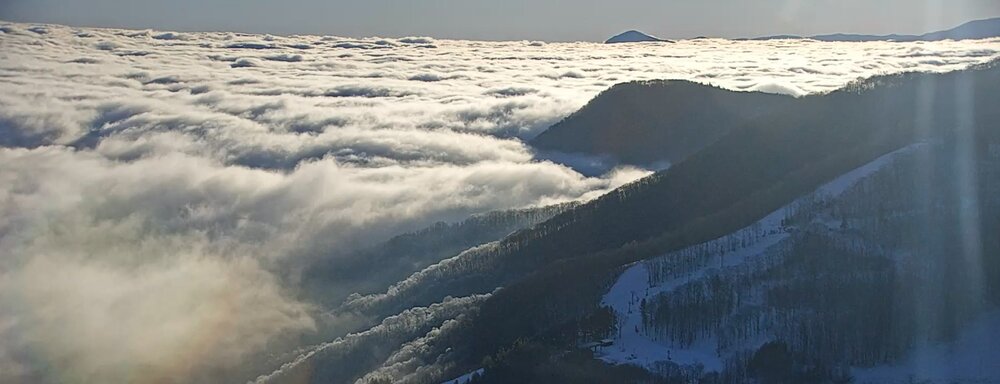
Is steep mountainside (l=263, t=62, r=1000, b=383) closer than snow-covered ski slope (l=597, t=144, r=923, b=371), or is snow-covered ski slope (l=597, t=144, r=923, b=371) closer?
snow-covered ski slope (l=597, t=144, r=923, b=371)

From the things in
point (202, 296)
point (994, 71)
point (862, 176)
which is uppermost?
point (994, 71)

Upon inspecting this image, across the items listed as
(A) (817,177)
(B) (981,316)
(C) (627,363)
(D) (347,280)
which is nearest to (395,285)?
(D) (347,280)

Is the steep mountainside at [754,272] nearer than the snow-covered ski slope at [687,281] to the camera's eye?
No

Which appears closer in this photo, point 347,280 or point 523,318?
point 523,318

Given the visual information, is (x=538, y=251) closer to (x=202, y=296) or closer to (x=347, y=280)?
(x=347, y=280)

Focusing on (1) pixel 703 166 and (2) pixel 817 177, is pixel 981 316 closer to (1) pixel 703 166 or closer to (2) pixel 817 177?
(2) pixel 817 177

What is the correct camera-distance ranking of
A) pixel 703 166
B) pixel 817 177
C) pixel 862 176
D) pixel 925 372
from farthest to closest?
pixel 703 166 < pixel 817 177 < pixel 862 176 < pixel 925 372

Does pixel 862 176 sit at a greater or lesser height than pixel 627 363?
greater

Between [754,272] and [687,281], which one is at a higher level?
[754,272]

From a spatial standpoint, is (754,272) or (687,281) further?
(687,281)

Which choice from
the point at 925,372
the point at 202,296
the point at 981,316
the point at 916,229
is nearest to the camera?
the point at 925,372
